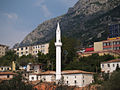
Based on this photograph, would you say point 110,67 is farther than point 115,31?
No

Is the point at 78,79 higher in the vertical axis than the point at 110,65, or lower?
lower

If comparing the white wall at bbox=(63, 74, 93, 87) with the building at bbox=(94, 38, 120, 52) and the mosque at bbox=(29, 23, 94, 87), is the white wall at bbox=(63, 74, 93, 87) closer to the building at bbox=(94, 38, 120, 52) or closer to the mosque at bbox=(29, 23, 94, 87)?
the mosque at bbox=(29, 23, 94, 87)

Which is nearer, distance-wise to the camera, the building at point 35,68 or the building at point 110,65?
the building at point 110,65

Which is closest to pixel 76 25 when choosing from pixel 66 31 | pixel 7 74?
pixel 66 31

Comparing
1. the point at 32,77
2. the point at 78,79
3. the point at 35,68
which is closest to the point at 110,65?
the point at 78,79

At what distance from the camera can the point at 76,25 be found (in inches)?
7480

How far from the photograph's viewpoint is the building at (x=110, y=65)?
6121 centimetres

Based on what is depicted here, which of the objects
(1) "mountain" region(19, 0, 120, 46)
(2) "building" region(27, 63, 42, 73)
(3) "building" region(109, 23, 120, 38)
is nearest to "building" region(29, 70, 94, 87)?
(2) "building" region(27, 63, 42, 73)

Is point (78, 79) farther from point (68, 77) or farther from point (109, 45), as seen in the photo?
point (109, 45)

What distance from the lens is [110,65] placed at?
204 feet

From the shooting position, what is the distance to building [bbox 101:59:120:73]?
6121 centimetres

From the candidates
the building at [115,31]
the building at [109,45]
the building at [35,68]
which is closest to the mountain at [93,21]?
the building at [115,31]

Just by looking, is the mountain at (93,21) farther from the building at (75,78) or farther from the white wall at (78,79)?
the white wall at (78,79)

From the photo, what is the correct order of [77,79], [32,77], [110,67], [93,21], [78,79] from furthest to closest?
1. [93,21]
2. [32,77]
3. [110,67]
4. [77,79]
5. [78,79]
